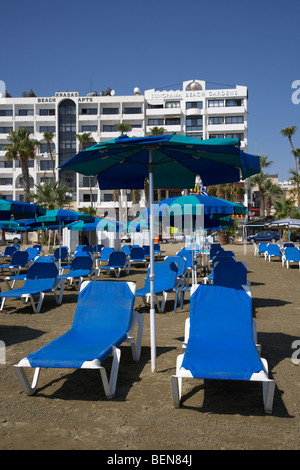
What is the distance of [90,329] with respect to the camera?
522cm

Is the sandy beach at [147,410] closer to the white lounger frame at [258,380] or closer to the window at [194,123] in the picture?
the white lounger frame at [258,380]

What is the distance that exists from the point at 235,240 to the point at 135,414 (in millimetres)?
38487

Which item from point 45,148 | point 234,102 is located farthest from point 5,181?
point 234,102

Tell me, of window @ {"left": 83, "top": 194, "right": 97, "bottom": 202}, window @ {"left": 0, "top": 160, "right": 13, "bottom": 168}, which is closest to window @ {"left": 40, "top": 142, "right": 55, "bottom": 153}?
window @ {"left": 0, "top": 160, "right": 13, "bottom": 168}

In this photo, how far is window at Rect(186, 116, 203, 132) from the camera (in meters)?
61.6

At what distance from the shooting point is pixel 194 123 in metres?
61.8

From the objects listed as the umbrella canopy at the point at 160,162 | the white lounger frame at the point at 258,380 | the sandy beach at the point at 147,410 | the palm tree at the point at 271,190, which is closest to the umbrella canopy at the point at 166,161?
the umbrella canopy at the point at 160,162

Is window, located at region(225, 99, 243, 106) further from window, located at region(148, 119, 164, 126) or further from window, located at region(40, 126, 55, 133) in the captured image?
window, located at region(40, 126, 55, 133)

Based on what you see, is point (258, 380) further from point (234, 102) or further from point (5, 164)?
point (234, 102)

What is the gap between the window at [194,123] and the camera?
61.6m

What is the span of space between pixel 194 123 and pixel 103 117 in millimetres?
13487

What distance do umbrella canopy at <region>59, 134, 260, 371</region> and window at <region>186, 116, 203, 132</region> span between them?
57.1 m
